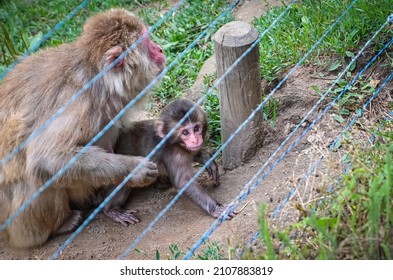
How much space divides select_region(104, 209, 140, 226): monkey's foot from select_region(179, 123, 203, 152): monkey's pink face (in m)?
0.78

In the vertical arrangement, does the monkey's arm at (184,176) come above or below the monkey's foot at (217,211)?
above

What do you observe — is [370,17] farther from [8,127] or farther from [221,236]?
[8,127]

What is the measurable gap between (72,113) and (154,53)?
31.9 inches

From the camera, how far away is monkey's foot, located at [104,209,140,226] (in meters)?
5.51

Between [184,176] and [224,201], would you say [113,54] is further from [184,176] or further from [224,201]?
[224,201]

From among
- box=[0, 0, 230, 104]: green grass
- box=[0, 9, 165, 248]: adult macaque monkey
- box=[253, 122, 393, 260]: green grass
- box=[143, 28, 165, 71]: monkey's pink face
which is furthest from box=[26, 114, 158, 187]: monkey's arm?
box=[0, 0, 230, 104]: green grass

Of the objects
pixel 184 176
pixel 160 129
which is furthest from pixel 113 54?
pixel 184 176

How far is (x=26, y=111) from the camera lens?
4926mm

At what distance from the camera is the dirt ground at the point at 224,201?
4965 mm

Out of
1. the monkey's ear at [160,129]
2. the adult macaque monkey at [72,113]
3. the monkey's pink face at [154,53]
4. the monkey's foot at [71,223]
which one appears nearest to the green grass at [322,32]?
→ the monkey's ear at [160,129]

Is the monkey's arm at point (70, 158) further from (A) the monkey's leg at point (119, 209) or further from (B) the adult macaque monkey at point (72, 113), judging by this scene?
(A) the monkey's leg at point (119, 209)

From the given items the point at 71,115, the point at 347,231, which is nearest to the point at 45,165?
the point at 71,115

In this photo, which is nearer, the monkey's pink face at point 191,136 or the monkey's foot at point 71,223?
the monkey's pink face at point 191,136

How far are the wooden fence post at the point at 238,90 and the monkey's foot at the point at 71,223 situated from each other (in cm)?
138
